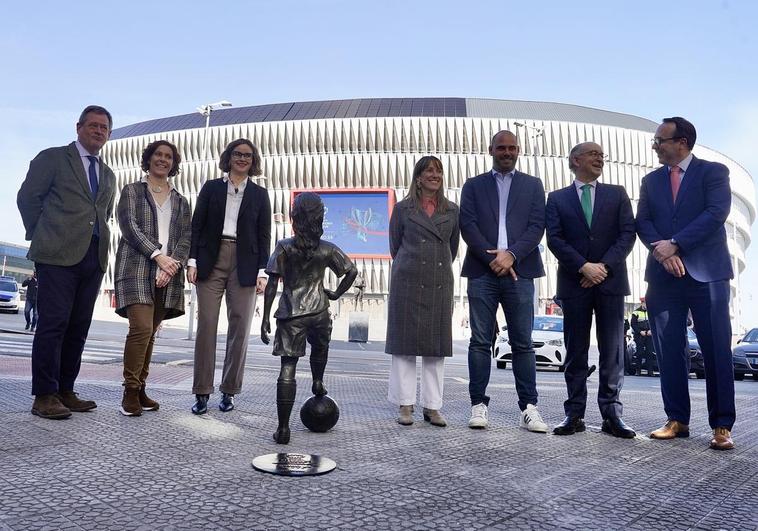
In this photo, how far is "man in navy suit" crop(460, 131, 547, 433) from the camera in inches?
177

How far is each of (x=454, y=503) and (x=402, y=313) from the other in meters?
2.37

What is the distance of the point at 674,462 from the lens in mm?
3322

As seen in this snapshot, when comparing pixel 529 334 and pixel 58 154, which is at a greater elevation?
pixel 58 154

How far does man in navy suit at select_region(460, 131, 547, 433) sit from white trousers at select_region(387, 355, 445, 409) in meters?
0.25

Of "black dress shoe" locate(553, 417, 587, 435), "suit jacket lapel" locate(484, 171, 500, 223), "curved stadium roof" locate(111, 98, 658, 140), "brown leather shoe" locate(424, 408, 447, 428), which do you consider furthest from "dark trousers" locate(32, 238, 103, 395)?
"curved stadium roof" locate(111, 98, 658, 140)

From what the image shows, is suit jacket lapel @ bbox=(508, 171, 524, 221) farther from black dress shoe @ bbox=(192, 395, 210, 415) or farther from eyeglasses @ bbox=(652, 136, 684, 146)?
black dress shoe @ bbox=(192, 395, 210, 415)

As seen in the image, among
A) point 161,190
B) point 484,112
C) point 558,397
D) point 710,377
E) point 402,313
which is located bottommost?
point 558,397

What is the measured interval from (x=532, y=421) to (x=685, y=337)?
4.35 feet

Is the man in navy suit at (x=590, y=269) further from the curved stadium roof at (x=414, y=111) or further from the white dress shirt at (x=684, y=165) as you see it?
the curved stadium roof at (x=414, y=111)

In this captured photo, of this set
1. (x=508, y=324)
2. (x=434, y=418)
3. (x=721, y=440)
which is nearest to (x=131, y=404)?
(x=434, y=418)

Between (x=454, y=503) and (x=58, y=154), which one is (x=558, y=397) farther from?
(x=58, y=154)

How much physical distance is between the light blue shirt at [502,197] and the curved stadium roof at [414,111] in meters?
63.2

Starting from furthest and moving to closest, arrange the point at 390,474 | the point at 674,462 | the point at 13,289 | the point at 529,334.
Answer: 1. the point at 13,289
2. the point at 529,334
3. the point at 674,462
4. the point at 390,474

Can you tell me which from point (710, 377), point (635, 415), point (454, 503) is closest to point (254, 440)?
point (454, 503)
